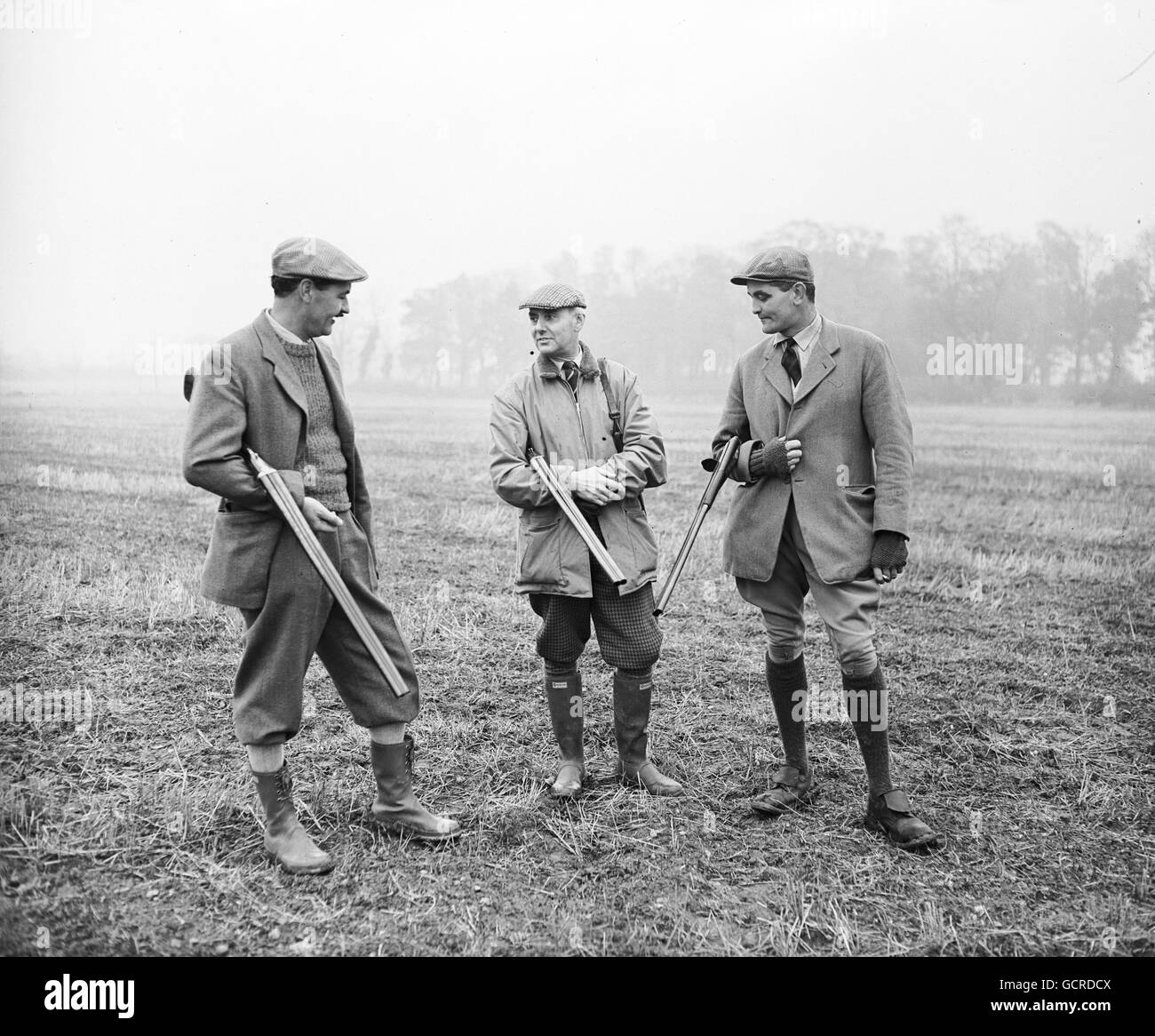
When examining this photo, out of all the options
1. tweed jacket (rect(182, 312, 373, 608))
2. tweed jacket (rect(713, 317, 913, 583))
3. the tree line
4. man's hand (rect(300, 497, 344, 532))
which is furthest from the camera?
the tree line

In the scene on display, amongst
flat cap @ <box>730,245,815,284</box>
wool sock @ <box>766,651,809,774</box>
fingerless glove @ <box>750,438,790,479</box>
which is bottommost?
Result: wool sock @ <box>766,651,809,774</box>

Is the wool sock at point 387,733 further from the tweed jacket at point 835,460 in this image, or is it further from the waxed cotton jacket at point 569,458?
the tweed jacket at point 835,460

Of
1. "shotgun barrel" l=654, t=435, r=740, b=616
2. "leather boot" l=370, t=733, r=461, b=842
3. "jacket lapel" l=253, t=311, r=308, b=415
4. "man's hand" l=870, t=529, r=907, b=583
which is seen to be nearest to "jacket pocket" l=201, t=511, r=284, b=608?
"jacket lapel" l=253, t=311, r=308, b=415

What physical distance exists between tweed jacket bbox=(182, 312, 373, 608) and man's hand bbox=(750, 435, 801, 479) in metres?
1.91

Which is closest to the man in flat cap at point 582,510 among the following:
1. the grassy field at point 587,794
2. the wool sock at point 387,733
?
the grassy field at point 587,794

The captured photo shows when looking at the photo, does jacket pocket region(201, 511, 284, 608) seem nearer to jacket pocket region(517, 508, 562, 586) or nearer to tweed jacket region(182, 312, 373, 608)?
tweed jacket region(182, 312, 373, 608)

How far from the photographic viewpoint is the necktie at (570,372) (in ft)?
14.6

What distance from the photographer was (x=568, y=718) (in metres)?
4.51

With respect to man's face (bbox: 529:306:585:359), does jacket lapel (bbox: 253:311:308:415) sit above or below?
below

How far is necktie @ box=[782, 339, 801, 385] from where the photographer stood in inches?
170

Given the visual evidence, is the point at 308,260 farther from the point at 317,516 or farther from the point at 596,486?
the point at 596,486

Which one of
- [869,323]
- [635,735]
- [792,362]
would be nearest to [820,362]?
[792,362]

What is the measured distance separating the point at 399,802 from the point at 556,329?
2.12 metres
